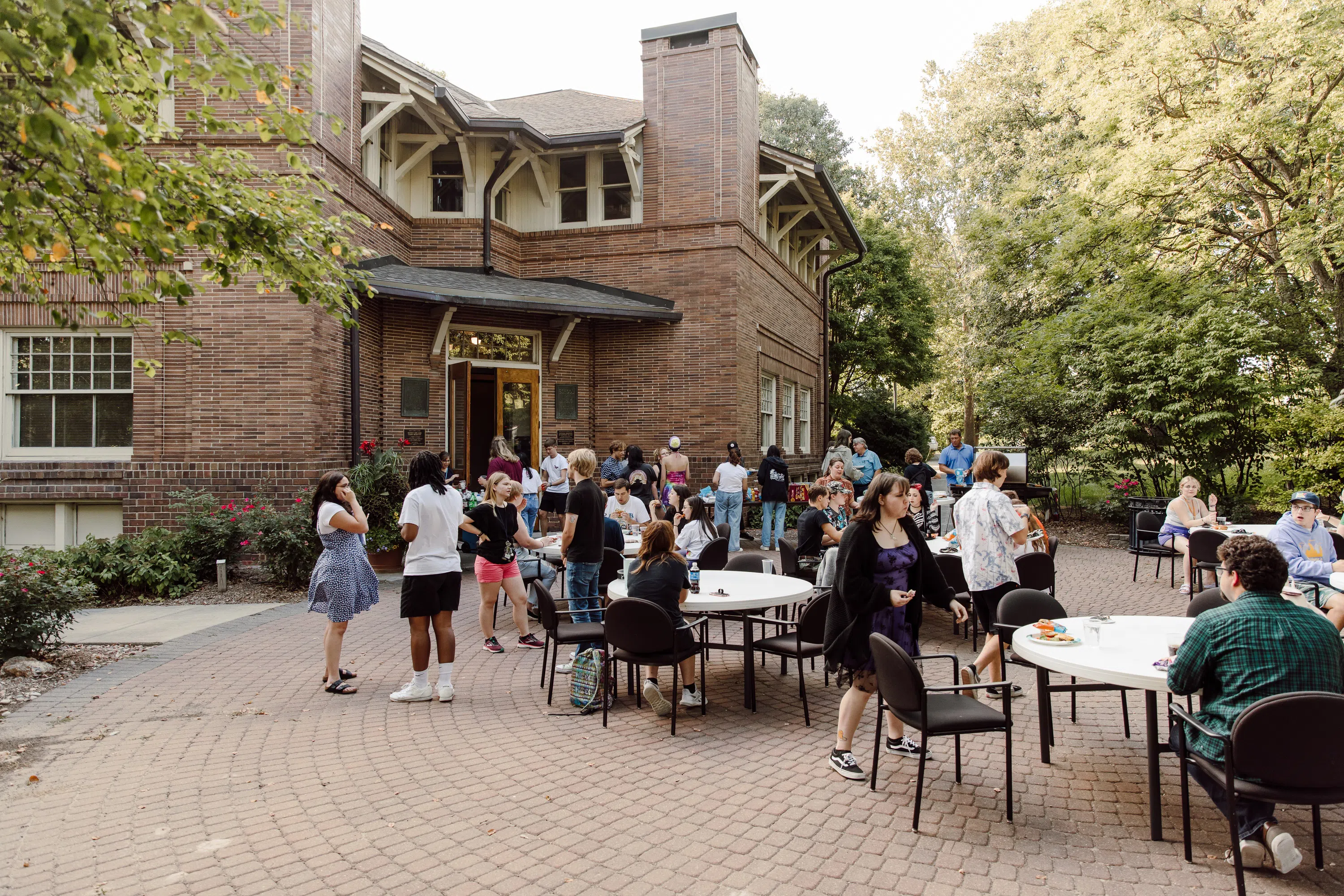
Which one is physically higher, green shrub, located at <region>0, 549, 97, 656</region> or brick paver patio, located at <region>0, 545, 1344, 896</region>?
green shrub, located at <region>0, 549, 97, 656</region>

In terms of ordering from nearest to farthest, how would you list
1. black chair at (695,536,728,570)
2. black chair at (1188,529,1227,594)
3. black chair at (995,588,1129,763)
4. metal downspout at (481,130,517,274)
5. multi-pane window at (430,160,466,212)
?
black chair at (995,588,1129,763), black chair at (695,536,728,570), black chair at (1188,529,1227,594), metal downspout at (481,130,517,274), multi-pane window at (430,160,466,212)

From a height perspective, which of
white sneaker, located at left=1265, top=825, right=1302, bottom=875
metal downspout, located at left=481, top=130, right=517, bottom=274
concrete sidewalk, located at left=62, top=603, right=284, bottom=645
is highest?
metal downspout, located at left=481, top=130, right=517, bottom=274

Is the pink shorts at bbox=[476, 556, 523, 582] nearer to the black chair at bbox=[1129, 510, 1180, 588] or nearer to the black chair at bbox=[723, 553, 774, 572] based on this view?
the black chair at bbox=[723, 553, 774, 572]

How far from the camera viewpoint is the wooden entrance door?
49.4ft

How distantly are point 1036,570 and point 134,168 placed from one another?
7.11 metres

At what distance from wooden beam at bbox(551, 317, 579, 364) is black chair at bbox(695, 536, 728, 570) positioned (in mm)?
7705

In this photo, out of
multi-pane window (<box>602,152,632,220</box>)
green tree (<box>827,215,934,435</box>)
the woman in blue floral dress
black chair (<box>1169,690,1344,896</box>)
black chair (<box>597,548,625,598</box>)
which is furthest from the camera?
green tree (<box>827,215,934,435</box>)

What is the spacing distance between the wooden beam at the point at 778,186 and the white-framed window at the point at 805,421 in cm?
643

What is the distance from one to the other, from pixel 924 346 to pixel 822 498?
73.4ft

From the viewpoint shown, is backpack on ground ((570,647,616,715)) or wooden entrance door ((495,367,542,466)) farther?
wooden entrance door ((495,367,542,466))

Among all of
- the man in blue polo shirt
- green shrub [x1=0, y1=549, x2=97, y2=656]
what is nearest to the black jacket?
the man in blue polo shirt

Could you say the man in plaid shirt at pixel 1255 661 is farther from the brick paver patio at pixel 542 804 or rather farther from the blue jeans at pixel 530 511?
the blue jeans at pixel 530 511

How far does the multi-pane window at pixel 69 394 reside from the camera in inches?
454

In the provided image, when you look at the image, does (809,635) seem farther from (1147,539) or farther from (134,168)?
(1147,539)
